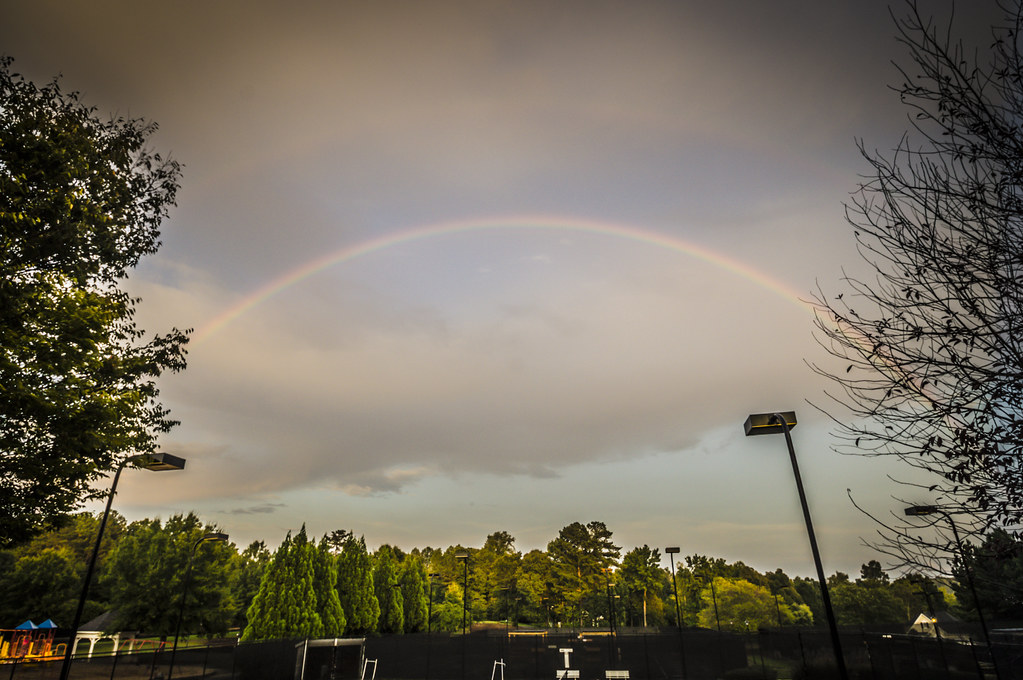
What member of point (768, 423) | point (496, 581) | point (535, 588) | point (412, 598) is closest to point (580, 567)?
point (535, 588)

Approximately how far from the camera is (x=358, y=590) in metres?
39.6

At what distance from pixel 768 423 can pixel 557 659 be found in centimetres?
2354

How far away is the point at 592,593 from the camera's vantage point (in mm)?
71875

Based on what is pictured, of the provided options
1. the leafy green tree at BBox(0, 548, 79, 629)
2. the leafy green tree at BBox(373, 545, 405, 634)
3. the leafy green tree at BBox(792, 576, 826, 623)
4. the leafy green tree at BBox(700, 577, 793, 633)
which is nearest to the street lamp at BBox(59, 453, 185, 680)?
the leafy green tree at BBox(373, 545, 405, 634)

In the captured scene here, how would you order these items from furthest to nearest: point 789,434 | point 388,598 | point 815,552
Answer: point 388,598 → point 789,434 → point 815,552

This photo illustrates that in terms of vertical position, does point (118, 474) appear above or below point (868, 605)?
above

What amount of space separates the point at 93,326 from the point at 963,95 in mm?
14396

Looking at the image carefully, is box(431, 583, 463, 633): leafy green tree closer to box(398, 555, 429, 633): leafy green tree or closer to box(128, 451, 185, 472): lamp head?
box(398, 555, 429, 633): leafy green tree

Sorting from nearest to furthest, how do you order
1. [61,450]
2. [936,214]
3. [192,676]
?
[936,214]
[61,450]
[192,676]

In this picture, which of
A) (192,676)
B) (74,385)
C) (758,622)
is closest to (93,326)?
(74,385)

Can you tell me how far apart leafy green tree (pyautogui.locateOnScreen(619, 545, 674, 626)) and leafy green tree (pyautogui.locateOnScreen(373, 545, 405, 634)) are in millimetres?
38323

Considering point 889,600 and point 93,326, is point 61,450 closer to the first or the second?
point 93,326

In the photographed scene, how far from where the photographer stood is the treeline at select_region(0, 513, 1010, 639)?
31.8m

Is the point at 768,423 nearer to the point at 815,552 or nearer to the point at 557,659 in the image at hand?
the point at 815,552
